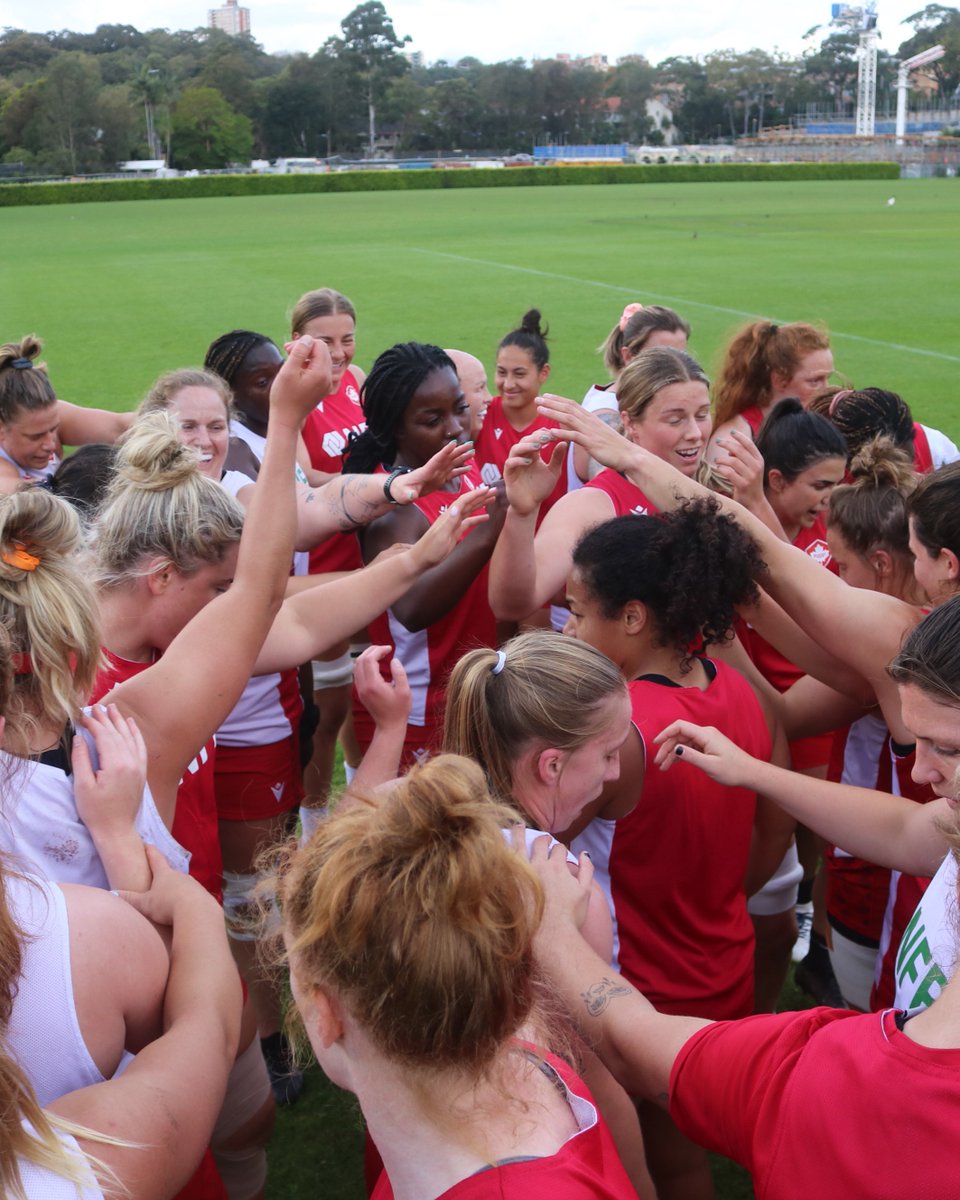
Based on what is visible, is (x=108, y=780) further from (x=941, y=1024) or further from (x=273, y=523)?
(x=941, y=1024)

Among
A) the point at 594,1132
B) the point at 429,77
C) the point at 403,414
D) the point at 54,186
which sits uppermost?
the point at 429,77

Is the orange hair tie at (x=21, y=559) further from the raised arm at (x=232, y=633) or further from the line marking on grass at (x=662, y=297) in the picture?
the line marking on grass at (x=662, y=297)

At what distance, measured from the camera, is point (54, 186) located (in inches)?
2051

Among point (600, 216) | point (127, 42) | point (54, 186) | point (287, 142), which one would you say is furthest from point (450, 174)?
point (127, 42)

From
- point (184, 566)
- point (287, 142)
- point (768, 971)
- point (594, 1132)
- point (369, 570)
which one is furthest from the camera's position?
point (287, 142)

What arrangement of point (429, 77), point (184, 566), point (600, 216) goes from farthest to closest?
point (429, 77) → point (600, 216) → point (184, 566)

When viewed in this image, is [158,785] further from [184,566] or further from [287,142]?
[287,142]

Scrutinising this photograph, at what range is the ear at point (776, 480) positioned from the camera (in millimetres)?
4160

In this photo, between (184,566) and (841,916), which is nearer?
(184,566)

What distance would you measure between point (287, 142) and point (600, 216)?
273 ft

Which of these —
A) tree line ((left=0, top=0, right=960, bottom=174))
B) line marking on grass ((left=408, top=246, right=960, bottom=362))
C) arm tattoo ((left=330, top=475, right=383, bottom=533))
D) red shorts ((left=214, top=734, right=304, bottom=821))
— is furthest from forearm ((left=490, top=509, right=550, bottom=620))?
tree line ((left=0, top=0, right=960, bottom=174))

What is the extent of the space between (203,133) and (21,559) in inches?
4161

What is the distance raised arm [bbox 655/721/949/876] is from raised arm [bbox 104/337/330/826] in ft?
3.05

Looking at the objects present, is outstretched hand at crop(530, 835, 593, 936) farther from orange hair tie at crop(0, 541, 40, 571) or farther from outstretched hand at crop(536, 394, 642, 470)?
outstretched hand at crop(536, 394, 642, 470)
